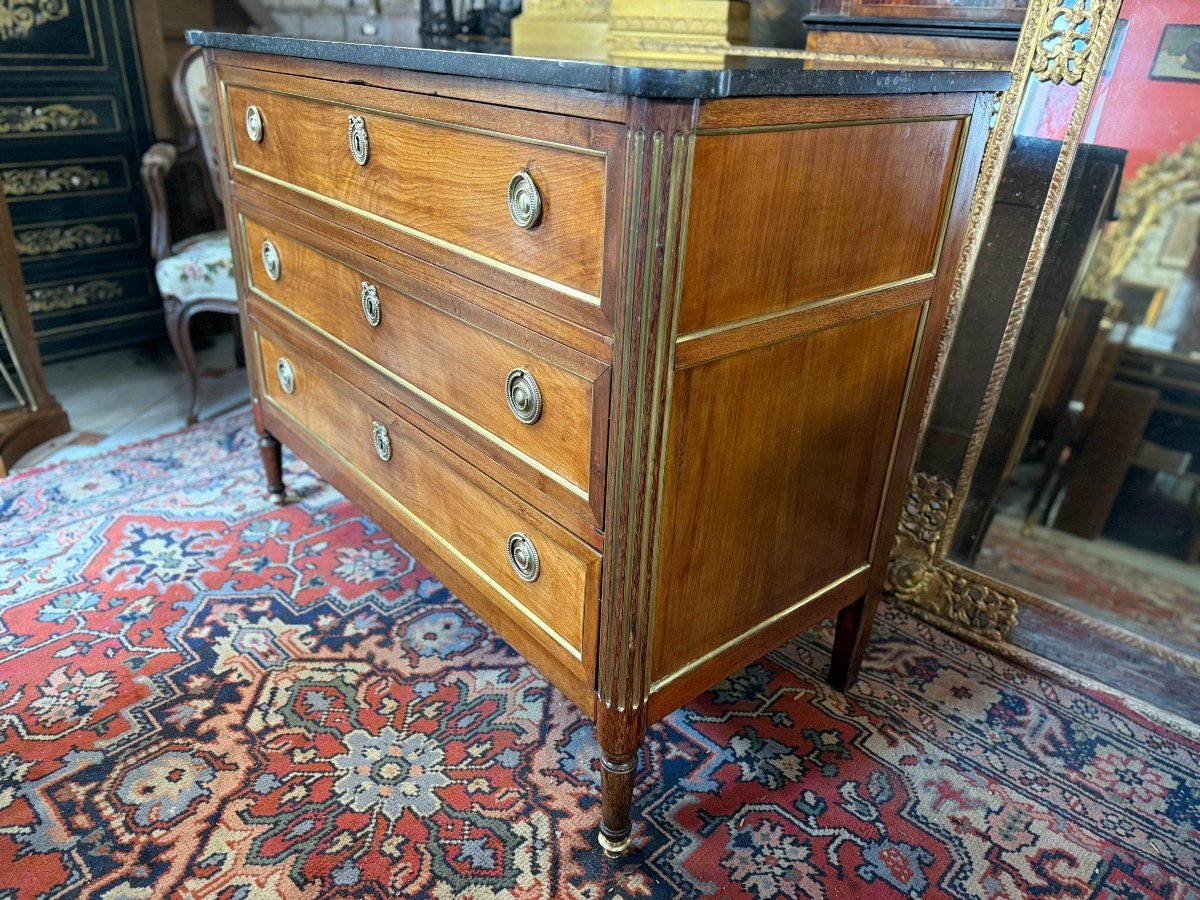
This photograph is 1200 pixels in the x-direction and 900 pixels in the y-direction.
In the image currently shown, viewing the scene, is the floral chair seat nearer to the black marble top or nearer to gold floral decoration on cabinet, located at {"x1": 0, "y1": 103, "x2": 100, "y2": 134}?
gold floral decoration on cabinet, located at {"x1": 0, "y1": 103, "x2": 100, "y2": 134}

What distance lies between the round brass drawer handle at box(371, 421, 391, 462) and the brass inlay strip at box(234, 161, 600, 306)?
37cm

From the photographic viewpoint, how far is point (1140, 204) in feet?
4.92

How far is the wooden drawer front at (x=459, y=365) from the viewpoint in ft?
3.50

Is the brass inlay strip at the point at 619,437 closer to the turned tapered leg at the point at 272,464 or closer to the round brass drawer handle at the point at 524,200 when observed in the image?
the round brass drawer handle at the point at 524,200

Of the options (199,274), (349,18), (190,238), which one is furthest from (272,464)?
(349,18)

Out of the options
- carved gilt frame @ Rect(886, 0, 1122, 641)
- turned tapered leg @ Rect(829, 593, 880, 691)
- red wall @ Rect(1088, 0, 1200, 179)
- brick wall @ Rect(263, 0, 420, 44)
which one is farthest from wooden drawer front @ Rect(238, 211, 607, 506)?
brick wall @ Rect(263, 0, 420, 44)

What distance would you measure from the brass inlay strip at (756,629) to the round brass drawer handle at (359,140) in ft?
3.00

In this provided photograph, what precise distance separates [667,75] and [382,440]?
36.2 inches

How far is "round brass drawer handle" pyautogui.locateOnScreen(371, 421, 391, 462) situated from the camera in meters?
1.51

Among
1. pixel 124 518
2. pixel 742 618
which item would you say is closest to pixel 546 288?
pixel 742 618

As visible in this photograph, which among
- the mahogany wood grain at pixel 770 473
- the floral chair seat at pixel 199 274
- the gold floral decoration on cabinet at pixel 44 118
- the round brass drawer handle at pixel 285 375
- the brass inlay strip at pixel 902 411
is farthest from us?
the gold floral decoration on cabinet at pixel 44 118

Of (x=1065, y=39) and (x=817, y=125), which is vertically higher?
(x=1065, y=39)

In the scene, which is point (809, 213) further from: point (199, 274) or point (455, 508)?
point (199, 274)

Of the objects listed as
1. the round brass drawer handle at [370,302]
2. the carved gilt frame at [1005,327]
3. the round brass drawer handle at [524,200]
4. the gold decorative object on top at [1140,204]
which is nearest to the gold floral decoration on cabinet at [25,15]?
the round brass drawer handle at [370,302]
